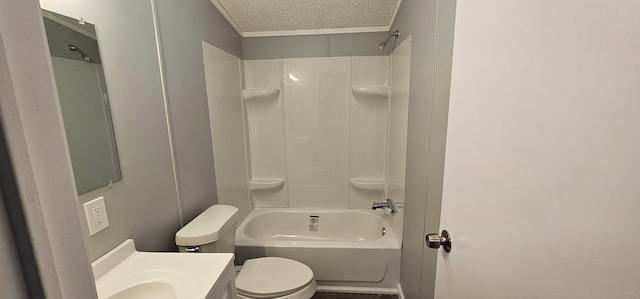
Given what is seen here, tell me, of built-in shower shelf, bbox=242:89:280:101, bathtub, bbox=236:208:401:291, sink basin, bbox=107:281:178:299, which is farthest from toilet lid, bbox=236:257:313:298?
built-in shower shelf, bbox=242:89:280:101

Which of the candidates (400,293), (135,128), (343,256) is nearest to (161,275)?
(135,128)

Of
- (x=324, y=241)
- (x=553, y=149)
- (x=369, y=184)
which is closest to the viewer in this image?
(x=553, y=149)

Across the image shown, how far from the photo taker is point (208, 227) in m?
1.21

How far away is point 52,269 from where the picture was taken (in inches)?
10.6

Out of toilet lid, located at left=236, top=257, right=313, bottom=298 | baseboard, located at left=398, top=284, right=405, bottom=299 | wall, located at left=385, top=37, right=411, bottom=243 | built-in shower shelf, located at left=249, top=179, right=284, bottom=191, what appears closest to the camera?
toilet lid, located at left=236, top=257, right=313, bottom=298

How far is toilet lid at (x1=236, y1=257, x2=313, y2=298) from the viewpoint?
140cm

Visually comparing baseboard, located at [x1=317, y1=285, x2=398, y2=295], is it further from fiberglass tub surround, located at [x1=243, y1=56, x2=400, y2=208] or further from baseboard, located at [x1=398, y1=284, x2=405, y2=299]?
fiberglass tub surround, located at [x1=243, y1=56, x2=400, y2=208]

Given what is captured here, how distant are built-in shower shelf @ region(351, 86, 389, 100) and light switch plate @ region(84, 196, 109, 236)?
1.96 meters

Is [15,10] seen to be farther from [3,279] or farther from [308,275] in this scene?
[308,275]

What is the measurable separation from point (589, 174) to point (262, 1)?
195 centimetres

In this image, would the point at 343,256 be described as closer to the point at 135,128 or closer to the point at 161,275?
the point at 161,275

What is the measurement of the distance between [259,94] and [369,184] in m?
1.43

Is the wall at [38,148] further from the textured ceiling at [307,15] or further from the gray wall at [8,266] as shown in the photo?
the textured ceiling at [307,15]

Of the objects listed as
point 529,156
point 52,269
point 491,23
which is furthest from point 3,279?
point 491,23
